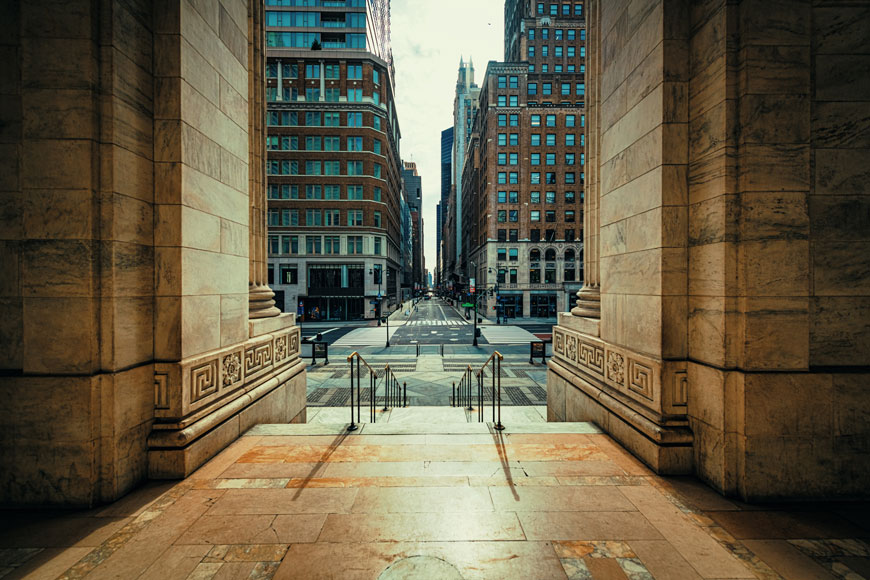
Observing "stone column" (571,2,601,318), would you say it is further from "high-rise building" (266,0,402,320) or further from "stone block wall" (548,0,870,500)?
"high-rise building" (266,0,402,320)

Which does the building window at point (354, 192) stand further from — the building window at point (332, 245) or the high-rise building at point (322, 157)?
the building window at point (332, 245)

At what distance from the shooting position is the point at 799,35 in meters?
4.15

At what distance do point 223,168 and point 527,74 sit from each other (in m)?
54.4

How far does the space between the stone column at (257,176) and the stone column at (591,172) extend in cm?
690

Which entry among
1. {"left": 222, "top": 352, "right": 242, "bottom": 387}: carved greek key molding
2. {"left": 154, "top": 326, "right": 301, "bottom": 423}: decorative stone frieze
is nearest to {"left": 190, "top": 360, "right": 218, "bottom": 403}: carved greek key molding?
{"left": 154, "top": 326, "right": 301, "bottom": 423}: decorative stone frieze

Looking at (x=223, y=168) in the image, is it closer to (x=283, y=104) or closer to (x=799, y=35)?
(x=799, y=35)

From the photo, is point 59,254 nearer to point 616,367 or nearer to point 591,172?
point 616,367

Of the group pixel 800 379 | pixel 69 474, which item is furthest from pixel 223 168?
pixel 800 379

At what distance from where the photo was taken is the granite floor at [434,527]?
3043 mm

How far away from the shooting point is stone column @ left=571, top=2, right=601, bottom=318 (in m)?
7.60

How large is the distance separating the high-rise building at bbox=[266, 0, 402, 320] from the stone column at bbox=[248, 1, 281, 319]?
119ft

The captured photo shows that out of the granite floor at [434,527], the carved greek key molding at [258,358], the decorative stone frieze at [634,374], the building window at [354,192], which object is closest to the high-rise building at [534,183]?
the building window at [354,192]

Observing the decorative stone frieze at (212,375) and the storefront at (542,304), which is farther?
the storefront at (542,304)

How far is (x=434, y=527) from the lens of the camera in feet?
11.7
